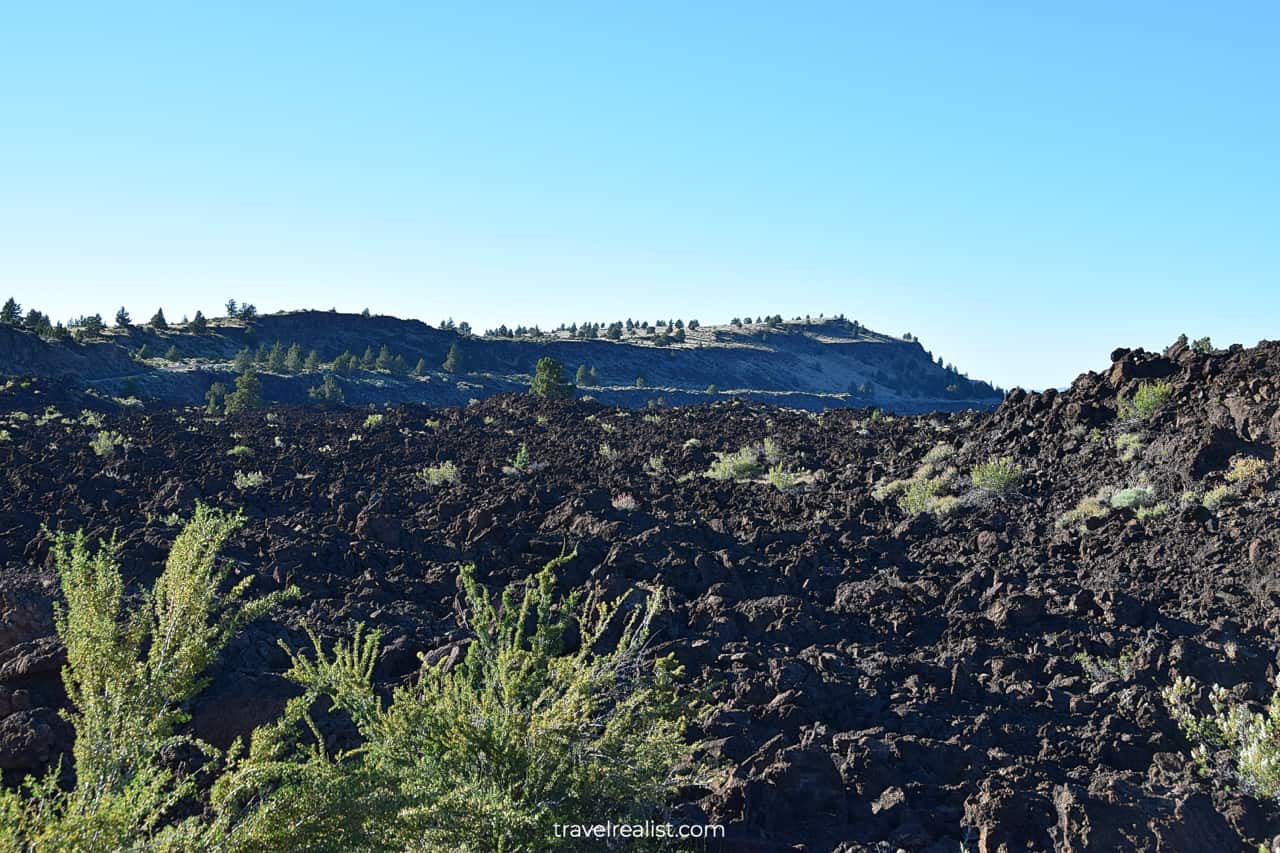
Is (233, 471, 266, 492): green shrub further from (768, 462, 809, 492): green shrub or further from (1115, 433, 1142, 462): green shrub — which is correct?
(1115, 433, 1142, 462): green shrub

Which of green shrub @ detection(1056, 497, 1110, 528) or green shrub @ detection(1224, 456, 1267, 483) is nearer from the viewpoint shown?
green shrub @ detection(1224, 456, 1267, 483)

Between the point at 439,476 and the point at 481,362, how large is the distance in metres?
64.1

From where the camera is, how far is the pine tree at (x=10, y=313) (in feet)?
188

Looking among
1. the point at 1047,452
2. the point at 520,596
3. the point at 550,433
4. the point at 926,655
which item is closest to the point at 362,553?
the point at 520,596

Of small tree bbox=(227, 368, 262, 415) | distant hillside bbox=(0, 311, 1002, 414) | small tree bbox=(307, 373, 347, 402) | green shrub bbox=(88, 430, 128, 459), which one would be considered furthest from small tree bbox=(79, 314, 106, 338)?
green shrub bbox=(88, 430, 128, 459)

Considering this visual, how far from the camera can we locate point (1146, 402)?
17.1 metres

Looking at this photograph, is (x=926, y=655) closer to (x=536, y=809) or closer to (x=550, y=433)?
(x=536, y=809)

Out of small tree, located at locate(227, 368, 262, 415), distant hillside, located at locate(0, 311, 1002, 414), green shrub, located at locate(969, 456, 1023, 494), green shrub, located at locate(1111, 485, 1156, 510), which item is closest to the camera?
green shrub, located at locate(1111, 485, 1156, 510)

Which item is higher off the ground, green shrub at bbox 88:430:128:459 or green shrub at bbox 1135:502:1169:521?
green shrub at bbox 1135:502:1169:521

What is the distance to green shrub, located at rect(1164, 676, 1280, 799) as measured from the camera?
6.84m

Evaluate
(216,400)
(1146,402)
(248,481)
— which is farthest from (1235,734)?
(216,400)

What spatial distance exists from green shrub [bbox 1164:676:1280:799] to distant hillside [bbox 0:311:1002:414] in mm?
39704

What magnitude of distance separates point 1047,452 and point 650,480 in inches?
273

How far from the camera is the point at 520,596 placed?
1179 cm
